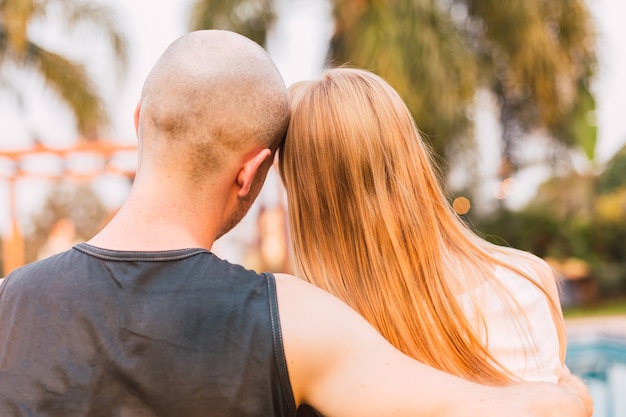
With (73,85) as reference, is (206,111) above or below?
above

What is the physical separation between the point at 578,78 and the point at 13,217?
10.3 meters

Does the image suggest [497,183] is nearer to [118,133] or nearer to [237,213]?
[118,133]

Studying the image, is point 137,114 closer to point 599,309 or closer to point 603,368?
point 603,368

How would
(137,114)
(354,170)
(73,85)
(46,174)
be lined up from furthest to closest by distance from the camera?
(73,85) < (46,174) < (354,170) < (137,114)

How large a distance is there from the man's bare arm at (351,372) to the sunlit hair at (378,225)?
13.4 inches

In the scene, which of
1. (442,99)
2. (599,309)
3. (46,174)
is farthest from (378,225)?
(599,309)

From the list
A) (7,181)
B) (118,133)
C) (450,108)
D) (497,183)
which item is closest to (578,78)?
(497,183)

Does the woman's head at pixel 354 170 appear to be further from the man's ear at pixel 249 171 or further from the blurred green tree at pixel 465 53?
the blurred green tree at pixel 465 53

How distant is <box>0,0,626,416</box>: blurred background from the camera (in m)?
9.57

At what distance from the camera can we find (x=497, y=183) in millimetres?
15117

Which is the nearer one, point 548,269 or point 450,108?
point 548,269

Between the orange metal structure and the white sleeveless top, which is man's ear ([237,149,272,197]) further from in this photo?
the orange metal structure

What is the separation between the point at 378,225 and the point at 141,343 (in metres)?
0.68

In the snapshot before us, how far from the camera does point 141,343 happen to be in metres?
1.12
